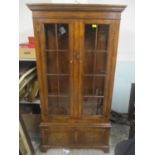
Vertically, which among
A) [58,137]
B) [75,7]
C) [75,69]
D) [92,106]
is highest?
[75,7]

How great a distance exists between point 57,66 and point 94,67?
39 cm

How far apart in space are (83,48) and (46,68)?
0.44 metres

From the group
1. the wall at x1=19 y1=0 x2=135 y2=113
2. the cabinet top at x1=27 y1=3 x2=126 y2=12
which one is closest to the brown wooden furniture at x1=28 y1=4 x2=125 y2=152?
the cabinet top at x1=27 y1=3 x2=126 y2=12

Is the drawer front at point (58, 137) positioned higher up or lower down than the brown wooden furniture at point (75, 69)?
lower down

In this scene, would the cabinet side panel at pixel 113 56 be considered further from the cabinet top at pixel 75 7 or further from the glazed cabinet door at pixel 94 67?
the cabinet top at pixel 75 7

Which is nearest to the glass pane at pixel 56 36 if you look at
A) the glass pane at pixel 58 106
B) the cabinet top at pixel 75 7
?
the cabinet top at pixel 75 7

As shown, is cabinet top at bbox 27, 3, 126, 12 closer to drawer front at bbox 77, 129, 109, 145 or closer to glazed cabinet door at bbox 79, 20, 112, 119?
glazed cabinet door at bbox 79, 20, 112, 119

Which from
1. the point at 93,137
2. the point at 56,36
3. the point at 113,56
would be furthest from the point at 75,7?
the point at 93,137

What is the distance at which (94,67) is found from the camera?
1819mm

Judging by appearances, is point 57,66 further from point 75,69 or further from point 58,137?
point 58,137

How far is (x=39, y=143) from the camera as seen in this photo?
7.21 ft

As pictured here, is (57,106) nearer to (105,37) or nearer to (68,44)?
(68,44)

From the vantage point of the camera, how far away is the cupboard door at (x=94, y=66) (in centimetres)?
168

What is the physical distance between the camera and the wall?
2.25m
